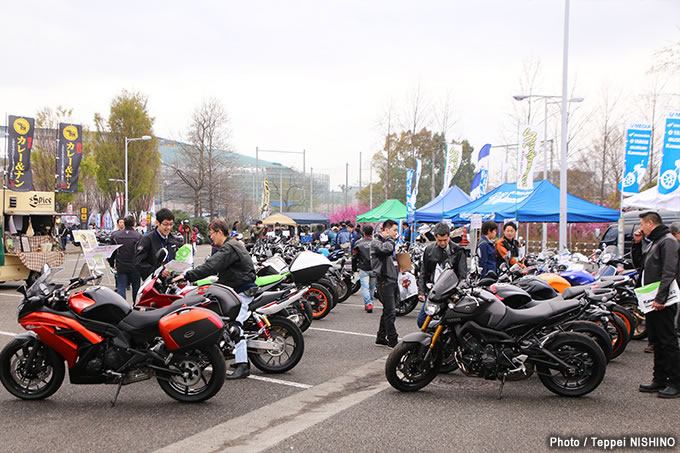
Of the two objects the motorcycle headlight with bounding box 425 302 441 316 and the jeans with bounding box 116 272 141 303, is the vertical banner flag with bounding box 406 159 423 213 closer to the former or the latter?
the jeans with bounding box 116 272 141 303

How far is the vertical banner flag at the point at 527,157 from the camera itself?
1711 centimetres

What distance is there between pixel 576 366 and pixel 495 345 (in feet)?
2.78

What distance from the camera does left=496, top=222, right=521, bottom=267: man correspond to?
9.15 metres

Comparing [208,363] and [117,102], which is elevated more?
[117,102]

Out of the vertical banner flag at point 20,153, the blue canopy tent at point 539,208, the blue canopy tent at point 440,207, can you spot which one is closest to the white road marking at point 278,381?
the blue canopy tent at point 539,208

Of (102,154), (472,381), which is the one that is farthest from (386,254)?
(102,154)

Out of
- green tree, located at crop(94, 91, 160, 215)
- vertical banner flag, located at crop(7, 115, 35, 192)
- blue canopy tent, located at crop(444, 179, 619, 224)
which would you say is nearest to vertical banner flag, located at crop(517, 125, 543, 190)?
blue canopy tent, located at crop(444, 179, 619, 224)

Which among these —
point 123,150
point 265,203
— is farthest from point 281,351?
point 123,150

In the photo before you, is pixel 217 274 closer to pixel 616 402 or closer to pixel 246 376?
pixel 246 376

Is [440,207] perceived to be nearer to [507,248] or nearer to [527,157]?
[527,157]

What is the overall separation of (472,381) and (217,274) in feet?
10.4

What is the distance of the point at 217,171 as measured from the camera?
51.4m

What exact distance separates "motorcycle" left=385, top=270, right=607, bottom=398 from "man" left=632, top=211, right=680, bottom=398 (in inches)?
29.2

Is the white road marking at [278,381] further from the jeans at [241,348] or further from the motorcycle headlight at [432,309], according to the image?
the motorcycle headlight at [432,309]
